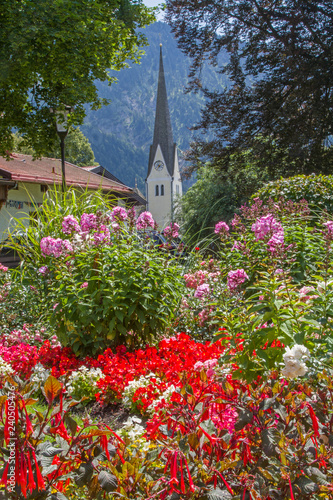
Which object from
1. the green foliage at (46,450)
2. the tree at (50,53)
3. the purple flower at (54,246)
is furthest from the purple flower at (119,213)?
the tree at (50,53)

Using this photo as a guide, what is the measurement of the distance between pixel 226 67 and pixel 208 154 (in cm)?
267

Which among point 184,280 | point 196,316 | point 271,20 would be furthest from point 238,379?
point 271,20

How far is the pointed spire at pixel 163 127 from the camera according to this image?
2023 inches

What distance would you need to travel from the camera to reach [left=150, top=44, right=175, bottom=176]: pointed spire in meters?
51.4

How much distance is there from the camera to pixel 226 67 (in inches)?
479

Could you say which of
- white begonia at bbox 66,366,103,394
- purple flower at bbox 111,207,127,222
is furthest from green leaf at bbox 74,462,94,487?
purple flower at bbox 111,207,127,222

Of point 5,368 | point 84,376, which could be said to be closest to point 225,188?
point 5,368

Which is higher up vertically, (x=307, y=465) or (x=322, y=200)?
(x=322, y=200)

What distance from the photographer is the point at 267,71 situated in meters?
11.9

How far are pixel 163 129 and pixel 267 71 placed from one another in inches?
1728

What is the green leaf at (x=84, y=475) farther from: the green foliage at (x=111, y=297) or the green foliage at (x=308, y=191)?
the green foliage at (x=308, y=191)

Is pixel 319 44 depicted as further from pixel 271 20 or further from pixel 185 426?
pixel 185 426

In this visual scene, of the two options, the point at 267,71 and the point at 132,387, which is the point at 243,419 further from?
the point at 267,71

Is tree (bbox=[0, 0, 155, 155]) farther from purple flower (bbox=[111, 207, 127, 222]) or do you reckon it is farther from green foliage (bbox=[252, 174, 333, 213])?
purple flower (bbox=[111, 207, 127, 222])
